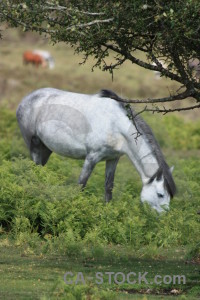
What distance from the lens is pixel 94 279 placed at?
8961 mm

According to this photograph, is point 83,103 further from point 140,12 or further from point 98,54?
point 140,12

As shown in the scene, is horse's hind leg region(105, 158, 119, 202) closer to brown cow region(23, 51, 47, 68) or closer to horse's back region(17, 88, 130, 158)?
horse's back region(17, 88, 130, 158)

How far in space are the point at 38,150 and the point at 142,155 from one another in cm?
262

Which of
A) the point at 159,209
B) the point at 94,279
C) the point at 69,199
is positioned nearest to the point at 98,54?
the point at 94,279

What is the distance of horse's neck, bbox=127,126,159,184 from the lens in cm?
1321

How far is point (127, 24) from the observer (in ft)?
27.6

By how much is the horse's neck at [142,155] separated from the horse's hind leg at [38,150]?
7.45ft

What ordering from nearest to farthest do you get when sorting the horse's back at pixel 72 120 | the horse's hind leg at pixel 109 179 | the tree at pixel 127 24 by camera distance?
1. the tree at pixel 127 24
2. the horse's back at pixel 72 120
3. the horse's hind leg at pixel 109 179

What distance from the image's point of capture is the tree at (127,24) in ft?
26.5

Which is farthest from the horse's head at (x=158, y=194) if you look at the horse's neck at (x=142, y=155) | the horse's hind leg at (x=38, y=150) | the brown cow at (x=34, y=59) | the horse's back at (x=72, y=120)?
the brown cow at (x=34, y=59)

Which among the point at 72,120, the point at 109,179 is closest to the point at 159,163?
the point at 109,179

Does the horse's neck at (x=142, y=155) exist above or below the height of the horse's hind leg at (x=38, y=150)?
below

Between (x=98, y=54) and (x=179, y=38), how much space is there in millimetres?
1192

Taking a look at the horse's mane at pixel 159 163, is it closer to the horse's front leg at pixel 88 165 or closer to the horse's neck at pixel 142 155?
the horse's neck at pixel 142 155
